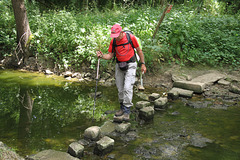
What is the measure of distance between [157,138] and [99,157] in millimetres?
1281

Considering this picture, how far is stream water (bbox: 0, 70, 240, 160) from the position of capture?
3.66 metres

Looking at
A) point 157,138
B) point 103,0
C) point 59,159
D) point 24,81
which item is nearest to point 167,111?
point 157,138

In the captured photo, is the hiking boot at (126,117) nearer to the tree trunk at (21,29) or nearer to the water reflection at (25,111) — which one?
the water reflection at (25,111)

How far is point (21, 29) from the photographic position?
10070 mm

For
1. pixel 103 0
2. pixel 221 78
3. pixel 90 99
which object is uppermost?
pixel 103 0

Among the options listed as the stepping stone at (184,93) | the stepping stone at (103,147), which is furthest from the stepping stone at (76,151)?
the stepping stone at (184,93)

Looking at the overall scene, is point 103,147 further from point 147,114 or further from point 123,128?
point 147,114

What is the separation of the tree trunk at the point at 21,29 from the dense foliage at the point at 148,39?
1.22ft

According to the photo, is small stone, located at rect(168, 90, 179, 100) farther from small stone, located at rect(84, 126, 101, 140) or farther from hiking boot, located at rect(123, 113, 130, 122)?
small stone, located at rect(84, 126, 101, 140)

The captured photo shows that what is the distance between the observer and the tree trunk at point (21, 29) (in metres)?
9.73

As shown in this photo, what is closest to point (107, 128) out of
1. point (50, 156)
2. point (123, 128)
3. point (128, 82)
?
point (123, 128)

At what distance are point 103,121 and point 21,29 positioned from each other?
7539 millimetres

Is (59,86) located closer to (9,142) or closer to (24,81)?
(24,81)

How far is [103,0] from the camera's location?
62.1ft
